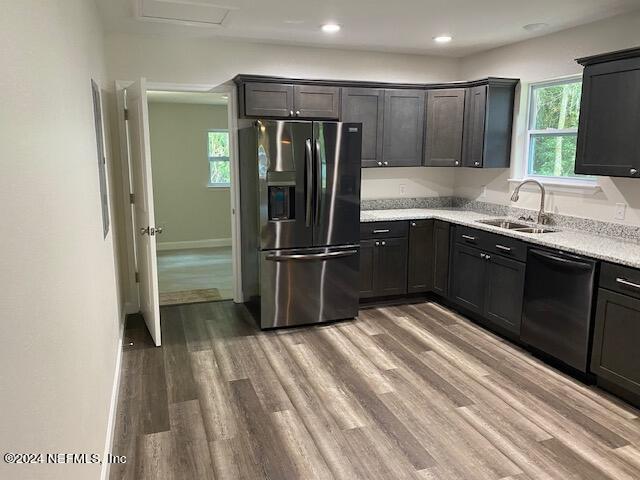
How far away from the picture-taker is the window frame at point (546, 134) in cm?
411

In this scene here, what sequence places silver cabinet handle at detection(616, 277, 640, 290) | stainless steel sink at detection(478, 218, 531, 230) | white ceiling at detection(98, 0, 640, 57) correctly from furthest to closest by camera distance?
1. stainless steel sink at detection(478, 218, 531, 230)
2. white ceiling at detection(98, 0, 640, 57)
3. silver cabinet handle at detection(616, 277, 640, 290)

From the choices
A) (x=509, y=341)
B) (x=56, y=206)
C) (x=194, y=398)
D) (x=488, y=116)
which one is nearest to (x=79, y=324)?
(x=56, y=206)

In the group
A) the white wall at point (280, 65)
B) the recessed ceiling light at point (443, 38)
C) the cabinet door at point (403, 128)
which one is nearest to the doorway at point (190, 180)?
the white wall at point (280, 65)

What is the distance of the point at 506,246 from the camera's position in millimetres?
4031

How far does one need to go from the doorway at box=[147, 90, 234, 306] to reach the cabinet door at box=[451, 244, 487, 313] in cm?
337

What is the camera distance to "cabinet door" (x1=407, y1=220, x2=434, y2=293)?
196 inches

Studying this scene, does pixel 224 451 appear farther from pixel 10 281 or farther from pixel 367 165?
pixel 367 165

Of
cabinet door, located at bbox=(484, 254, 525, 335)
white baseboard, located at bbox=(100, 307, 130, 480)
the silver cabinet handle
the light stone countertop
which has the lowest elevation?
white baseboard, located at bbox=(100, 307, 130, 480)

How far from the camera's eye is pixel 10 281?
3.27ft

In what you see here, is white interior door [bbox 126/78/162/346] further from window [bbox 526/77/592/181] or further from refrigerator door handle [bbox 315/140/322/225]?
window [bbox 526/77/592/181]

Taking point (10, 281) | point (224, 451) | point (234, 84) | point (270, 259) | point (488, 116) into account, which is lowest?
point (224, 451)

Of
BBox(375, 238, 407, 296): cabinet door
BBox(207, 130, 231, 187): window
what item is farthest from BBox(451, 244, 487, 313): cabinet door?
BBox(207, 130, 231, 187): window

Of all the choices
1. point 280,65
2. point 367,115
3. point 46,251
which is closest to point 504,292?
point 367,115

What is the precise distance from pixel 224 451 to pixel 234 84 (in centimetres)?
337
